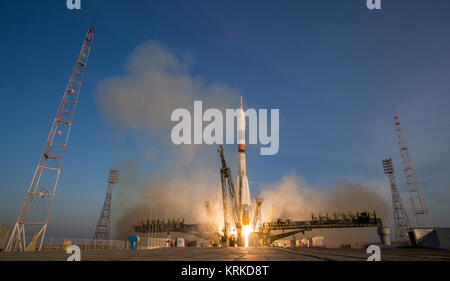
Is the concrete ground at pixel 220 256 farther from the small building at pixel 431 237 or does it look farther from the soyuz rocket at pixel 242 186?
the soyuz rocket at pixel 242 186

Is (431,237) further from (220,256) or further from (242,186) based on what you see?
(242,186)

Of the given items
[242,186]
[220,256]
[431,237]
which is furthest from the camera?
[242,186]

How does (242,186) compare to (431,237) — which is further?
(242,186)

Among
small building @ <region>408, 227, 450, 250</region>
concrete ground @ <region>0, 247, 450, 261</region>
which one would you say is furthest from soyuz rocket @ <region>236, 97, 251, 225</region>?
concrete ground @ <region>0, 247, 450, 261</region>

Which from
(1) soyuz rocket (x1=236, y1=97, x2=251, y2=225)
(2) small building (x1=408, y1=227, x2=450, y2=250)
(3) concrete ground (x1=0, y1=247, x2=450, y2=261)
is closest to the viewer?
(3) concrete ground (x1=0, y1=247, x2=450, y2=261)

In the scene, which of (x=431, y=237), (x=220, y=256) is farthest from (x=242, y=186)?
(x=220, y=256)

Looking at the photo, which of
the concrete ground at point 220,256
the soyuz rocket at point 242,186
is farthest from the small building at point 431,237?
the soyuz rocket at point 242,186

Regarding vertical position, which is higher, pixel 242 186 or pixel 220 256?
pixel 242 186

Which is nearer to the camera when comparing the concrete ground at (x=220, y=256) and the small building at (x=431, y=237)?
the concrete ground at (x=220, y=256)

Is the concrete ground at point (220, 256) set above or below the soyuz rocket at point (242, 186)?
below

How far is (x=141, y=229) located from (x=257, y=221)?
3211 inches

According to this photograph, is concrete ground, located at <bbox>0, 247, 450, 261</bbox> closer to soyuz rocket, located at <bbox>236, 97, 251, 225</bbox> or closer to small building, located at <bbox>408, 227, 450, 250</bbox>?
small building, located at <bbox>408, 227, 450, 250</bbox>
